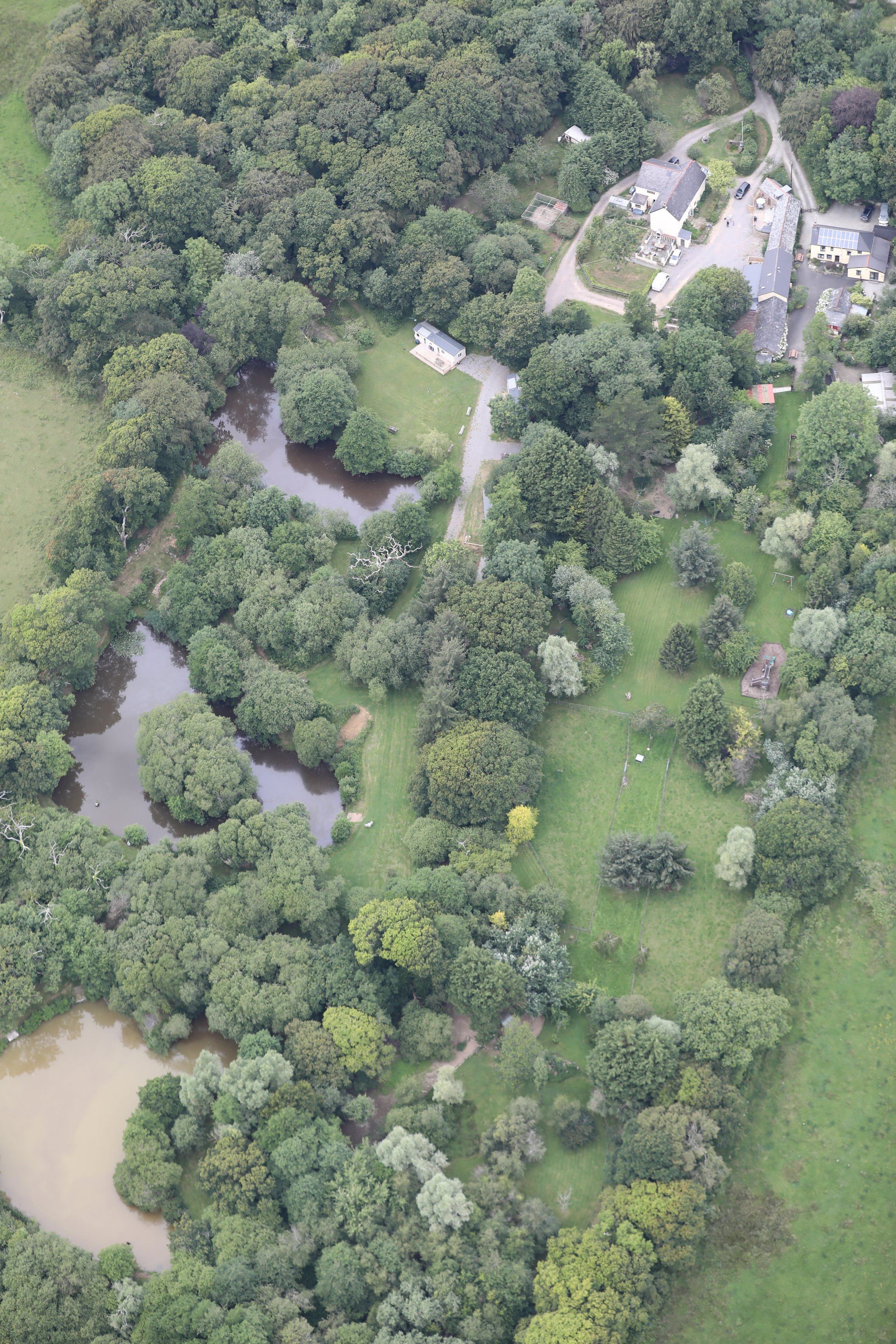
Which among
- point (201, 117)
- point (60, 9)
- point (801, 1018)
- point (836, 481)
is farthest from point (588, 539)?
point (60, 9)

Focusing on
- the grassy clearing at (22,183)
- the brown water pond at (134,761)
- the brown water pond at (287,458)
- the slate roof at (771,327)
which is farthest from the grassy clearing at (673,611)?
Result: the grassy clearing at (22,183)

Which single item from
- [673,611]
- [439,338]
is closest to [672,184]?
[439,338]

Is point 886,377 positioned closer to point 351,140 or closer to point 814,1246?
point 351,140

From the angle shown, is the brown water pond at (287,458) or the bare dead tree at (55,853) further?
the brown water pond at (287,458)

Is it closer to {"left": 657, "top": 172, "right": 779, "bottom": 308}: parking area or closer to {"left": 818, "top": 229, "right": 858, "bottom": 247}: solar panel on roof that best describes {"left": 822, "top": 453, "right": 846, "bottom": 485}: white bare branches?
{"left": 657, "top": 172, "right": 779, "bottom": 308}: parking area

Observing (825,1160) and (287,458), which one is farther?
(287,458)

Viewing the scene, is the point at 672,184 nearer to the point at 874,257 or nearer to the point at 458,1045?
the point at 874,257

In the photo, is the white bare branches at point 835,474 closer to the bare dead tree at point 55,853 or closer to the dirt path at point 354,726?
the dirt path at point 354,726
